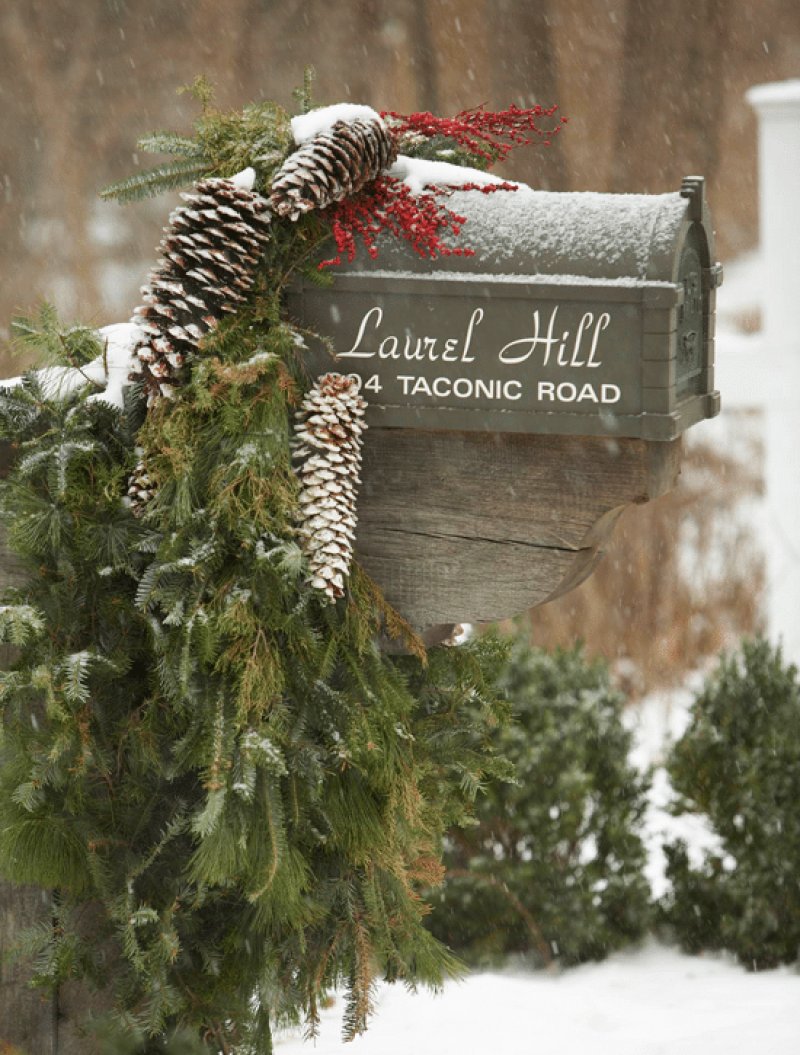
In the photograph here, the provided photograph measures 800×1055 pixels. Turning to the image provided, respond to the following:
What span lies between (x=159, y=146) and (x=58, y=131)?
5855 mm

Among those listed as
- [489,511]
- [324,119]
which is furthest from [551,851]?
[324,119]

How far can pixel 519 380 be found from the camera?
1715 mm

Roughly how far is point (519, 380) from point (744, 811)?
2.31 m

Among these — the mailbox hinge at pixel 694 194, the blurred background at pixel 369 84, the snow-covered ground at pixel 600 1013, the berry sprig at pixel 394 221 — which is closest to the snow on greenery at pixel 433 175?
the berry sprig at pixel 394 221

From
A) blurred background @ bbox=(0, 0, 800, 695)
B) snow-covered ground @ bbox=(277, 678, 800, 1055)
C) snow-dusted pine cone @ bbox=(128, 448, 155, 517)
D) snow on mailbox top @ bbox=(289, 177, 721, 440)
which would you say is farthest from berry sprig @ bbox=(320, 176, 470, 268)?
blurred background @ bbox=(0, 0, 800, 695)

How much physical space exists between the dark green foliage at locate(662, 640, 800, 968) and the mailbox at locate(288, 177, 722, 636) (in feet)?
6.56

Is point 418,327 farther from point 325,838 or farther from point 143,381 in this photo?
point 325,838

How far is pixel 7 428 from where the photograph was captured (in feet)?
6.18

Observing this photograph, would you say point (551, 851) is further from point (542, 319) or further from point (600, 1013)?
point (542, 319)

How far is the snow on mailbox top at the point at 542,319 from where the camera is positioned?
5.43 ft

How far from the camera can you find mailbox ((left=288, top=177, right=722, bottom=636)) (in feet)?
5.46

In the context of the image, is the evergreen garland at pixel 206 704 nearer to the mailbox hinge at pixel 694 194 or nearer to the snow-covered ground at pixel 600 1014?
the mailbox hinge at pixel 694 194

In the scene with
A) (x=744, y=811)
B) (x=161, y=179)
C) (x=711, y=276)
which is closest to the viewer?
(x=711, y=276)

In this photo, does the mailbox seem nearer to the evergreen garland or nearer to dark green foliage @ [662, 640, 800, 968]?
the evergreen garland
